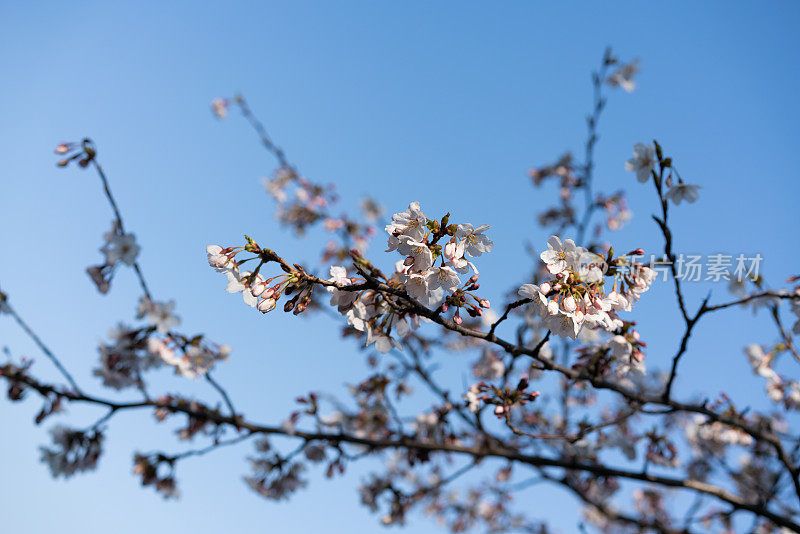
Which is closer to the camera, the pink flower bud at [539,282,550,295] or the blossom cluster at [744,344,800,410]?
Answer: the pink flower bud at [539,282,550,295]

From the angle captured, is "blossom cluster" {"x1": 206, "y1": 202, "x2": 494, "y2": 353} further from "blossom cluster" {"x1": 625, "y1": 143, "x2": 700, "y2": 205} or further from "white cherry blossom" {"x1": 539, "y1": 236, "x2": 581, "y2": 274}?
"blossom cluster" {"x1": 625, "y1": 143, "x2": 700, "y2": 205}

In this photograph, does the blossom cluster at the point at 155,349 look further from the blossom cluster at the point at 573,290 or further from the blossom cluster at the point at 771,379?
the blossom cluster at the point at 771,379

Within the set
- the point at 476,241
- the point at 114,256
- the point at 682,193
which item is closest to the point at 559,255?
the point at 476,241

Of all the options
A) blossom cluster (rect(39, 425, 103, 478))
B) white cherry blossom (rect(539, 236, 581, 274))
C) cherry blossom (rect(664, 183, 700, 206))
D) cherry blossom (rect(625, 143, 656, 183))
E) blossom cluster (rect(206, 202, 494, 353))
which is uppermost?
cherry blossom (rect(625, 143, 656, 183))

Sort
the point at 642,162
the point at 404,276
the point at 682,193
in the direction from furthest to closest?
1. the point at 642,162
2. the point at 682,193
3. the point at 404,276

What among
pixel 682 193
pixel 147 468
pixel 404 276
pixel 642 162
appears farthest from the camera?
pixel 147 468

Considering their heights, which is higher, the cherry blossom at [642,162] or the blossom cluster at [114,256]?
the cherry blossom at [642,162]

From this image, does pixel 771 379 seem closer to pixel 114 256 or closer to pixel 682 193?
pixel 682 193

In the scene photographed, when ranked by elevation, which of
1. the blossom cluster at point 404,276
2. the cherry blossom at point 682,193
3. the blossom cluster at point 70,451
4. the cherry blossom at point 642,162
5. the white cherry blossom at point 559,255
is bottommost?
the blossom cluster at point 70,451

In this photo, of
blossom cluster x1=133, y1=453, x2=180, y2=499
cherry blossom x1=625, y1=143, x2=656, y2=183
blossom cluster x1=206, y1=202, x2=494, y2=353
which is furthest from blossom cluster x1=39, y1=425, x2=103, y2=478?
cherry blossom x1=625, y1=143, x2=656, y2=183

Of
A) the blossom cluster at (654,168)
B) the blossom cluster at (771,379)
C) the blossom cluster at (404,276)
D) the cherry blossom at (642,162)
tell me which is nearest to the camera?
the blossom cluster at (404,276)

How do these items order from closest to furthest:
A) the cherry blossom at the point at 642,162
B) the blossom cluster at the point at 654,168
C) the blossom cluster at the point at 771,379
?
the blossom cluster at the point at 654,168 < the cherry blossom at the point at 642,162 < the blossom cluster at the point at 771,379

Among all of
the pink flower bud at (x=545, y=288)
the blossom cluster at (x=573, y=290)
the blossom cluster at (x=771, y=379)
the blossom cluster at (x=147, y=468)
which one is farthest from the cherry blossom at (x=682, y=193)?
the blossom cluster at (x=147, y=468)

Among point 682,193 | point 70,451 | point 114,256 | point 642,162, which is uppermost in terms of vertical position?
point 642,162
